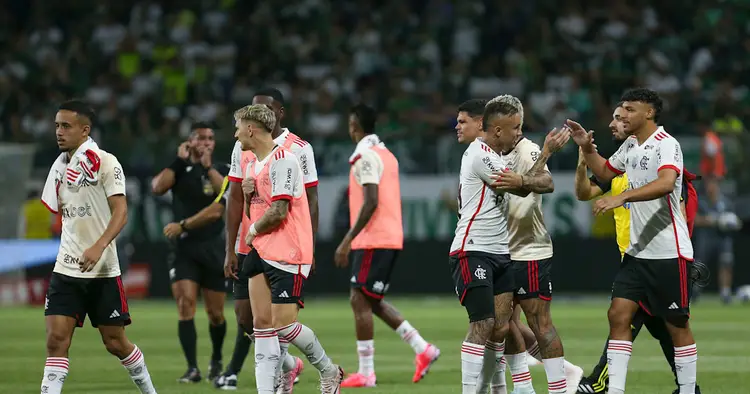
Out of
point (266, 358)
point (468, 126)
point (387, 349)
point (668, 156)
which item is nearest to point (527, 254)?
point (468, 126)

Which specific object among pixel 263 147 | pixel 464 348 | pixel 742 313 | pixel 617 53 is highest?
pixel 617 53

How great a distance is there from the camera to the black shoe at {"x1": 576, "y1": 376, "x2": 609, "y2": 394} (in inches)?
440

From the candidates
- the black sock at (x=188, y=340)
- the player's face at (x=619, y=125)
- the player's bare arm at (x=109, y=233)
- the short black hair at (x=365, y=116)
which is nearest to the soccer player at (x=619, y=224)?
the player's face at (x=619, y=125)

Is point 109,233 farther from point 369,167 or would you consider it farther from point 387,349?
point 387,349

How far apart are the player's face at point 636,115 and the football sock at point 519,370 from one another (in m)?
2.01

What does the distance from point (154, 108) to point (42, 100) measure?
256cm

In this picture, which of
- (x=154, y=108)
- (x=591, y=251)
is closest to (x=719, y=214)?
(x=591, y=251)

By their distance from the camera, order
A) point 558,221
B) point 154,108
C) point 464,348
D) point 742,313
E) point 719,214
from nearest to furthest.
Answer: point 464,348 < point 742,313 < point 719,214 < point 558,221 < point 154,108

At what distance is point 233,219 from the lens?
10508 millimetres

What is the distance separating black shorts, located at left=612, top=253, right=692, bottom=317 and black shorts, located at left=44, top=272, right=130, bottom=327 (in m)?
3.71

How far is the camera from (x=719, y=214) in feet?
74.8

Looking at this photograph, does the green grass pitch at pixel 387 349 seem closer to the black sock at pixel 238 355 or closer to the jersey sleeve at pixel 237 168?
the black sock at pixel 238 355

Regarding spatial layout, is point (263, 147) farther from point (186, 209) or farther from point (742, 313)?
point (742, 313)

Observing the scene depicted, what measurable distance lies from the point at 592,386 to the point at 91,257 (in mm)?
4504
